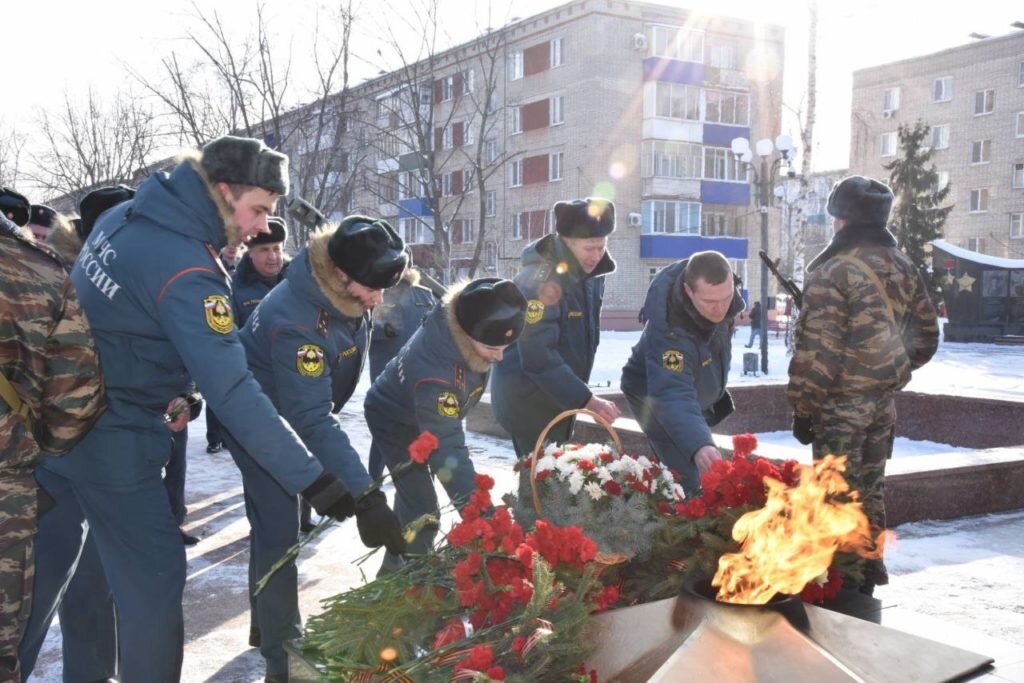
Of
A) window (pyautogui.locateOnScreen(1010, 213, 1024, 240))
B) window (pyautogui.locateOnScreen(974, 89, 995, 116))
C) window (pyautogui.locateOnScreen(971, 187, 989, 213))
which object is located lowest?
window (pyautogui.locateOnScreen(1010, 213, 1024, 240))

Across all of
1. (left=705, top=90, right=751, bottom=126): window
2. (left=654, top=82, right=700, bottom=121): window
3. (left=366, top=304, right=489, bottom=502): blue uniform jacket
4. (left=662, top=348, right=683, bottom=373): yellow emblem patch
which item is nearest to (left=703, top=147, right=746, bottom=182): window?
(left=705, top=90, right=751, bottom=126): window

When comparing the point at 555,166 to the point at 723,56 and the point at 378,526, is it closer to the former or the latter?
the point at 723,56

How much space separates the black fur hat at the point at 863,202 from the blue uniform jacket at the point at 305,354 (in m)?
2.62

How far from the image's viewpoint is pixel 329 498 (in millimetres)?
2580

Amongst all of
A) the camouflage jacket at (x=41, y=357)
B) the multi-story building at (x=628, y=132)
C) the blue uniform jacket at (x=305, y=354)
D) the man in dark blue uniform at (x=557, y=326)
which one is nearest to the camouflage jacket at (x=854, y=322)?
the man in dark blue uniform at (x=557, y=326)

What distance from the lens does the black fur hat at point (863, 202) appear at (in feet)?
14.5

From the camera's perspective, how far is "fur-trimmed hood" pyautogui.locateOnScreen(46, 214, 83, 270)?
14.2ft

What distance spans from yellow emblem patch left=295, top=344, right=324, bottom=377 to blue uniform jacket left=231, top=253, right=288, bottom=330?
2622mm

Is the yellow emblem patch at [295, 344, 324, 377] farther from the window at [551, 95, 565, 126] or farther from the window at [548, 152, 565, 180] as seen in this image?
the window at [551, 95, 565, 126]

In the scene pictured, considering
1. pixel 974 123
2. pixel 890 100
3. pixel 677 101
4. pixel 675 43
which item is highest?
pixel 675 43

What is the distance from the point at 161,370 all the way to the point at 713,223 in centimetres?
3595

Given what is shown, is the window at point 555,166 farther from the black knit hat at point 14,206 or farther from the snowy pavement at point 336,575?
the black knit hat at point 14,206

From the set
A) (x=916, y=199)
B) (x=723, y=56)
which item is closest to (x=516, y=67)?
(x=723, y=56)

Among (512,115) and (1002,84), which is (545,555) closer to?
(512,115)
